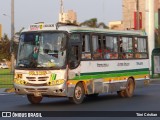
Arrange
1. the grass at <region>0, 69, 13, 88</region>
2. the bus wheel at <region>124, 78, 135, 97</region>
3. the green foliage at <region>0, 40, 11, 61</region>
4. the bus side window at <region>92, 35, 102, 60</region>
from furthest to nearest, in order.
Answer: the green foliage at <region>0, 40, 11, 61</region>, the grass at <region>0, 69, 13, 88</region>, the bus wheel at <region>124, 78, 135, 97</region>, the bus side window at <region>92, 35, 102, 60</region>

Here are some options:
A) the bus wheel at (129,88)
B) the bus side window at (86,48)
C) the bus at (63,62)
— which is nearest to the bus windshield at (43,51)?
the bus at (63,62)

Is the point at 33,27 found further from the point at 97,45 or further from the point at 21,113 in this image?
the point at 21,113

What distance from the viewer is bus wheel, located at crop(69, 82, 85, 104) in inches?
824

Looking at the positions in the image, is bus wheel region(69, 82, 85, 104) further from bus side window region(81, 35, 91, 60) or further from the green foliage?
the green foliage

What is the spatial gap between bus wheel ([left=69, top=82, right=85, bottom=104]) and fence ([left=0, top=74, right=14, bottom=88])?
49.4ft

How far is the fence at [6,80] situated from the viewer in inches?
1425

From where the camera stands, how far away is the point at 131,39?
25.6 meters

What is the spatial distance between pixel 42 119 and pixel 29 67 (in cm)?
518

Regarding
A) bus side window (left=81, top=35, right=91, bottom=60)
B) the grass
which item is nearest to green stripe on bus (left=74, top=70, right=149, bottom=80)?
bus side window (left=81, top=35, right=91, bottom=60)

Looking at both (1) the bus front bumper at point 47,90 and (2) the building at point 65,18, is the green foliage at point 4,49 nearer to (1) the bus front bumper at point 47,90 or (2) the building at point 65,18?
(2) the building at point 65,18

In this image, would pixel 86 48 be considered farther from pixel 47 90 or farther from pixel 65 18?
pixel 65 18

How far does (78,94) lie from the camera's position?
2114 cm

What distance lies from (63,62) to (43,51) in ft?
2.80

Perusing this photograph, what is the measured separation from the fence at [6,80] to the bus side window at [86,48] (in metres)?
14.7
